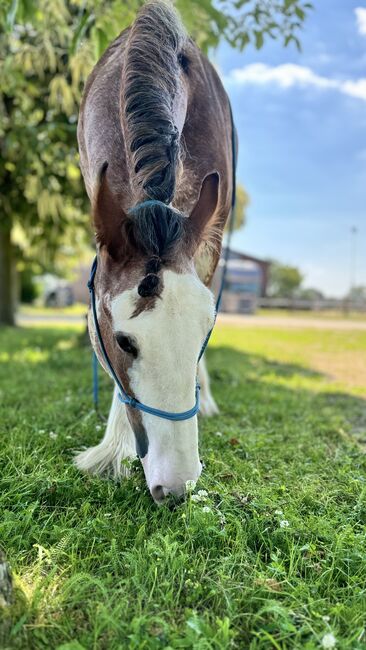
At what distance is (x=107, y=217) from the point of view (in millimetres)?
1889

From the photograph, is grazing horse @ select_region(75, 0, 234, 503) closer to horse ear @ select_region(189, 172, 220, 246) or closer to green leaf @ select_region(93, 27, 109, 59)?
horse ear @ select_region(189, 172, 220, 246)

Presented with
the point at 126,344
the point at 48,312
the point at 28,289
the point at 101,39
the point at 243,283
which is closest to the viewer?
the point at 126,344

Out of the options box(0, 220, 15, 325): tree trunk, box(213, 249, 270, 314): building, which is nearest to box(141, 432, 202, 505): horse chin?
box(0, 220, 15, 325): tree trunk

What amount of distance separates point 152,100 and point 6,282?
31.9 feet

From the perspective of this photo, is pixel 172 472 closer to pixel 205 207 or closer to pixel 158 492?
pixel 158 492

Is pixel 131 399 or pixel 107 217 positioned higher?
pixel 107 217

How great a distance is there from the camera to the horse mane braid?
2.06 meters

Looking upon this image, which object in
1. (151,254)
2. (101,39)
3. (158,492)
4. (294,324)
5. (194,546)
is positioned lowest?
(294,324)

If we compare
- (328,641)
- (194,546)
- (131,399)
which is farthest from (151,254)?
(328,641)

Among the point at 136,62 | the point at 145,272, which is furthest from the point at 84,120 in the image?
the point at 145,272

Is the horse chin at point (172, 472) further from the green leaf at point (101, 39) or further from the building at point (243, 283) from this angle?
the building at point (243, 283)

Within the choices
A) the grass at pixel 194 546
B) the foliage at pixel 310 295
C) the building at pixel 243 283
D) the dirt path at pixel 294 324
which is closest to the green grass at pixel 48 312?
the dirt path at pixel 294 324

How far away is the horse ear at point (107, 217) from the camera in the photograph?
182 cm

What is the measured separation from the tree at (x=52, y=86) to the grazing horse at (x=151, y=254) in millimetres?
1391
